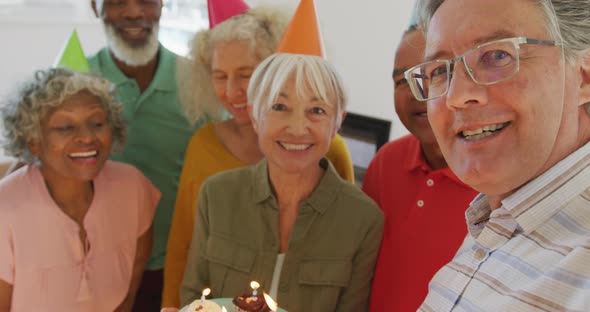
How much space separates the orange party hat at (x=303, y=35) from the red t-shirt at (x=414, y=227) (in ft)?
1.54

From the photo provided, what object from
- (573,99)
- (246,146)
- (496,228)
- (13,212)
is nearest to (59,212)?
(13,212)

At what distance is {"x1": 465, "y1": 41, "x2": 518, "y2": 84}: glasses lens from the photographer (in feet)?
2.47

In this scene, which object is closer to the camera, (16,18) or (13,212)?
(13,212)

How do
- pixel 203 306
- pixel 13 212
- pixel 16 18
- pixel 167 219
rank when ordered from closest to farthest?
pixel 203 306
pixel 13 212
pixel 167 219
pixel 16 18

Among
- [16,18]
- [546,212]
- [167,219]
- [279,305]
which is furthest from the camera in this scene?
[16,18]

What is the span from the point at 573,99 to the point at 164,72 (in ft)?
6.25

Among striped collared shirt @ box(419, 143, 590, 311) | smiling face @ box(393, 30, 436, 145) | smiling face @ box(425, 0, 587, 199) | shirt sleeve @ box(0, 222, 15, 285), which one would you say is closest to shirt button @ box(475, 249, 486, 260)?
striped collared shirt @ box(419, 143, 590, 311)

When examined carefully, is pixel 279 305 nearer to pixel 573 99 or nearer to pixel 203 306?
pixel 203 306

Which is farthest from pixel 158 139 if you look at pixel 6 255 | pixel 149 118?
pixel 6 255

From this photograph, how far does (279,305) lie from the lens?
1.50 metres

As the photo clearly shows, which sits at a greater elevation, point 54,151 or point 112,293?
point 54,151

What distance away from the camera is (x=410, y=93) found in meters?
1.51

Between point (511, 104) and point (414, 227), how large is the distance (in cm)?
78

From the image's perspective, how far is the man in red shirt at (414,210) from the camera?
4.60 ft
